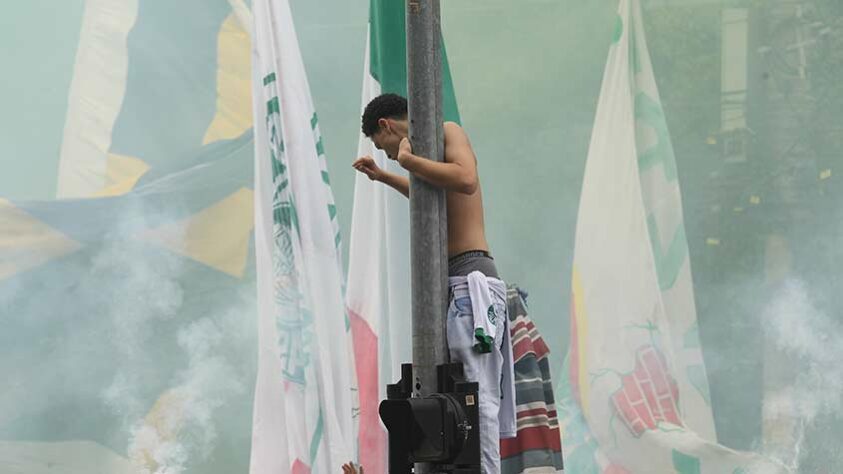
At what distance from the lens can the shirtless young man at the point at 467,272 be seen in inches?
164

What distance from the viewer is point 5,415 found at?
8.17 meters

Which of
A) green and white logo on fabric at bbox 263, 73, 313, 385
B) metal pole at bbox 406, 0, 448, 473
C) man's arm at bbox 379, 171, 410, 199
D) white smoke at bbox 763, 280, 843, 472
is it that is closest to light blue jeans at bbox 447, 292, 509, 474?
metal pole at bbox 406, 0, 448, 473

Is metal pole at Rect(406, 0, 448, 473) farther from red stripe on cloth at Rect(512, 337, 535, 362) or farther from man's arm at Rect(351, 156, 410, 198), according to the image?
red stripe on cloth at Rect(512, 337, 535, 362)

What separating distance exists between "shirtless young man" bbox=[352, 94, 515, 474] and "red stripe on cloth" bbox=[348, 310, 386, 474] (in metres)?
2.91

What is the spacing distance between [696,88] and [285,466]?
352cm

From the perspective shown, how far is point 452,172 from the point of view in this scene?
4082mm

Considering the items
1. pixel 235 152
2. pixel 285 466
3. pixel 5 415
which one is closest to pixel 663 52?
pixel 235 152

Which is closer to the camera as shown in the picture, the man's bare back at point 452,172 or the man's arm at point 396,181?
the man's bare back at point 452,172

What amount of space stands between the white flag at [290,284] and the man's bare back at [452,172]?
2.73 m

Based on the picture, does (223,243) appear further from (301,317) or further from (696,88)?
(696,88)

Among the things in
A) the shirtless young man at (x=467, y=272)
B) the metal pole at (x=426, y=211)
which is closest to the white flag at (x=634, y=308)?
the shirtless young man at (x=467, y=272)

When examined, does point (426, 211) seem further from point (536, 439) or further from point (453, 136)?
point (536, 439)

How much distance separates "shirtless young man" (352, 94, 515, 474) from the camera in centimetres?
417

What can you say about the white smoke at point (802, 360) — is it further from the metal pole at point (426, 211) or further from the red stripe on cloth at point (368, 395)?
the metal pole at point (426, 211)
